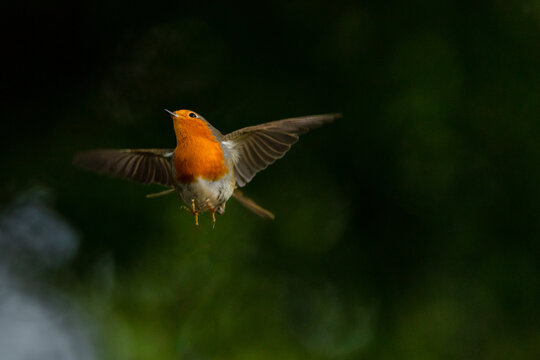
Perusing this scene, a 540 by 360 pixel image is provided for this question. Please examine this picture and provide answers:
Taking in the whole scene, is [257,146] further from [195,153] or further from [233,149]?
[195,153]

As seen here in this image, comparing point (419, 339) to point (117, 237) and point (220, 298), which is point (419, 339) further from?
point (117, 237)

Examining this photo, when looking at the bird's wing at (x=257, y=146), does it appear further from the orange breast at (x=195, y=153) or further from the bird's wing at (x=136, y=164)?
the bird's wing at (x=136, y=164)

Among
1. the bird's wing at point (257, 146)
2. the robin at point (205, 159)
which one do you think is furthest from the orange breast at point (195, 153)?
the bird's wing at point (257, 146)

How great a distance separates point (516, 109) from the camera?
3973 millimetres

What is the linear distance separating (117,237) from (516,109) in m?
2.75

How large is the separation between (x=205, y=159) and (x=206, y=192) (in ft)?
0.31

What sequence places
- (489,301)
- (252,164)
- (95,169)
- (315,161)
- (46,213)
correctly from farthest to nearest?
(46,213) < (315,161) < (489,301) < (252,164) < (95,169)

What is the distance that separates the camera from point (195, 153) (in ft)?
5.82

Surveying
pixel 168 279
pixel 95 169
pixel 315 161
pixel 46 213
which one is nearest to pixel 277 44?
pixel 315 161

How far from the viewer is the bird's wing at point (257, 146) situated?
1.89 meters

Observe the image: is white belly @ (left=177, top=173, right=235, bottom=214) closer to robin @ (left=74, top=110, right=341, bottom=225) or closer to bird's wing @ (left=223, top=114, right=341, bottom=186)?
robin @ (left=74, top=110, right=341, bottom=225)

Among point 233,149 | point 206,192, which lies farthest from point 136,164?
point 206,192

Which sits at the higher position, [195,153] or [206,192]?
[195,153]

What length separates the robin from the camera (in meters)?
1.72
